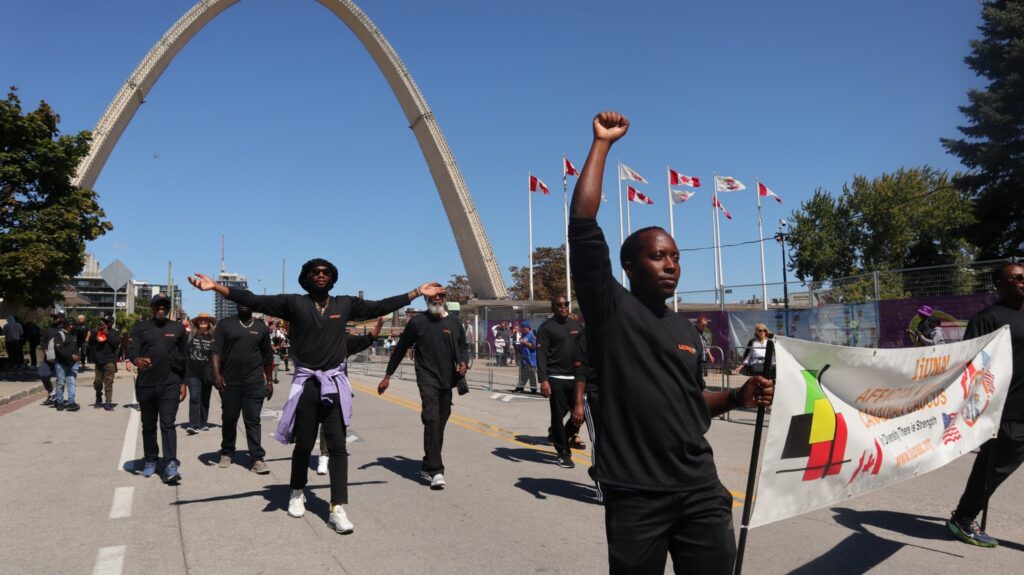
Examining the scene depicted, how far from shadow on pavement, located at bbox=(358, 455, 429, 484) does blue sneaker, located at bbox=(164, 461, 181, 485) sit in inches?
74.0

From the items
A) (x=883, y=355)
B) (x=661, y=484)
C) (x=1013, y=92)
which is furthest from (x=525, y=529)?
(x=1013, y=92)

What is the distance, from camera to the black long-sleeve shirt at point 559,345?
8.18 meters

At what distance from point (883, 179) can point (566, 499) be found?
52.7 meters

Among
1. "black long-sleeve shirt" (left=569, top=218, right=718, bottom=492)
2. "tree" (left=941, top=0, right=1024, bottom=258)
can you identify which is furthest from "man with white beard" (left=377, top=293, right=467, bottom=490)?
"tree" (left=941, top=0, right=1024, bottom=258)

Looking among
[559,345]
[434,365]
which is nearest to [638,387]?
[434,365]

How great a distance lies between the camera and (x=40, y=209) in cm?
2092

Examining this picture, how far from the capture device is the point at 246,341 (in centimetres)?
861

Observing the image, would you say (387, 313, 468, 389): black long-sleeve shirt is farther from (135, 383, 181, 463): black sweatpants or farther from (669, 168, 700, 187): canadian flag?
(669, 168, 700, 187): canadian flag

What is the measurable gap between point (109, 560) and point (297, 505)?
145 centimetres

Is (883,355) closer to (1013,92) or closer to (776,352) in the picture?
(776,352)

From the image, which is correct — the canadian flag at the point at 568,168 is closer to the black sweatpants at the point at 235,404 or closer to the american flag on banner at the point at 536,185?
the american flag on banner at the point at 536,185

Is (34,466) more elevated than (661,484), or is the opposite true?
(661,484)

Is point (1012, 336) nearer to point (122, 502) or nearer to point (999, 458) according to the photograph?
point (999, 458)

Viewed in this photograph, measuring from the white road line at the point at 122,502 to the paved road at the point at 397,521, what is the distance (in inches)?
0.7
